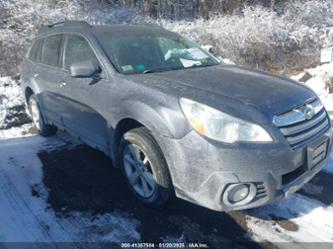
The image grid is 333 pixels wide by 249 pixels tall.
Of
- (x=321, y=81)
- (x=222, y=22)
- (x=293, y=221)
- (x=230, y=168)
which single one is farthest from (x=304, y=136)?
(x=222, y=22)

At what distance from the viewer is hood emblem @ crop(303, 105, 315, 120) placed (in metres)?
2.88

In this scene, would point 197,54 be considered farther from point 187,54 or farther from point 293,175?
point 293,175

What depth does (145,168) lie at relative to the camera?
319cm

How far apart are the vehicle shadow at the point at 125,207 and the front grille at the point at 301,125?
0.94 m

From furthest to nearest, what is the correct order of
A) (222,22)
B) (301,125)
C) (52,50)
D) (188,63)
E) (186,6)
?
1. (186,6)
2. (222,22)
3. (52,50)
4. (188,63)
5. (301,125)

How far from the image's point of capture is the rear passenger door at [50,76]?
14.5ft

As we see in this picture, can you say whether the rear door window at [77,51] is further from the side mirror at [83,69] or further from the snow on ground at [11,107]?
the snow on ground at [11,107]

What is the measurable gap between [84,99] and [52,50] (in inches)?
53.7

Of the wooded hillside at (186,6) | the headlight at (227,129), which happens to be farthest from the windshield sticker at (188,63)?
the wooded hillside at (186,6)

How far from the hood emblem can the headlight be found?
55 cm

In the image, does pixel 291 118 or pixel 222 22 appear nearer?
pixel 291 118

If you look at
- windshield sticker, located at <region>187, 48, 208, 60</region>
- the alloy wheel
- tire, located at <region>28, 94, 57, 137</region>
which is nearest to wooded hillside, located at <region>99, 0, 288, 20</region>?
tire, located at <region>28, 94, 57, 137</region>

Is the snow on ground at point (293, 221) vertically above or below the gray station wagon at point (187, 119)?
below

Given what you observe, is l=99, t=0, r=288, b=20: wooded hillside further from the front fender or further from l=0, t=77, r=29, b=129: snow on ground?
the front fender
